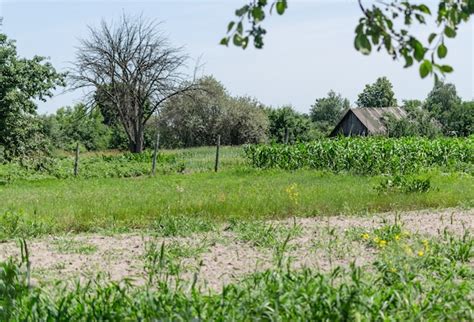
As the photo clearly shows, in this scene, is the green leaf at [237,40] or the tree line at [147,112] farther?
the tree line at [147,112]

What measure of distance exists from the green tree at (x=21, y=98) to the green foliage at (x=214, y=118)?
22467 mm

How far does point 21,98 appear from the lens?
19.4m

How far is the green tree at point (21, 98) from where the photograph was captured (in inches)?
756

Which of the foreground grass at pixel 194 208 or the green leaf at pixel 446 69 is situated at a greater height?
the green leaf at pixel 446 69

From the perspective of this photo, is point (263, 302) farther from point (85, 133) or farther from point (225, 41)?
point (85, 133)

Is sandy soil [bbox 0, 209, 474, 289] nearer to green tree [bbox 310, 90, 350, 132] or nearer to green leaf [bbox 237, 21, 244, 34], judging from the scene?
green leaf [bbox 237, 21, 244, 34]

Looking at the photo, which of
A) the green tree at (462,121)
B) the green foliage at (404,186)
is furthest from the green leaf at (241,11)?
the green tree at (462,121)

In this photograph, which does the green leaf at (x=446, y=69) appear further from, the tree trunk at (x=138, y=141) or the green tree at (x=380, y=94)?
the green tree at (x=380, y=94)

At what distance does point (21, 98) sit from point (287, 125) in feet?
94.2

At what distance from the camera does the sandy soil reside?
550 centimetres

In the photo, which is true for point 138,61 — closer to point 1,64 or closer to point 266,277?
point 1,64

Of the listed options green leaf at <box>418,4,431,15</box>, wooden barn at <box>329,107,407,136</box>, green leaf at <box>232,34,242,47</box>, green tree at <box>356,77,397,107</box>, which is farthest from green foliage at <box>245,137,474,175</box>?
green tree at <box>356,77,397,107</box>

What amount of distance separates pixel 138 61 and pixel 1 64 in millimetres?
18660

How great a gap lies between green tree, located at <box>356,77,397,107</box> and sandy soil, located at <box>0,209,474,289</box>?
6504cm
